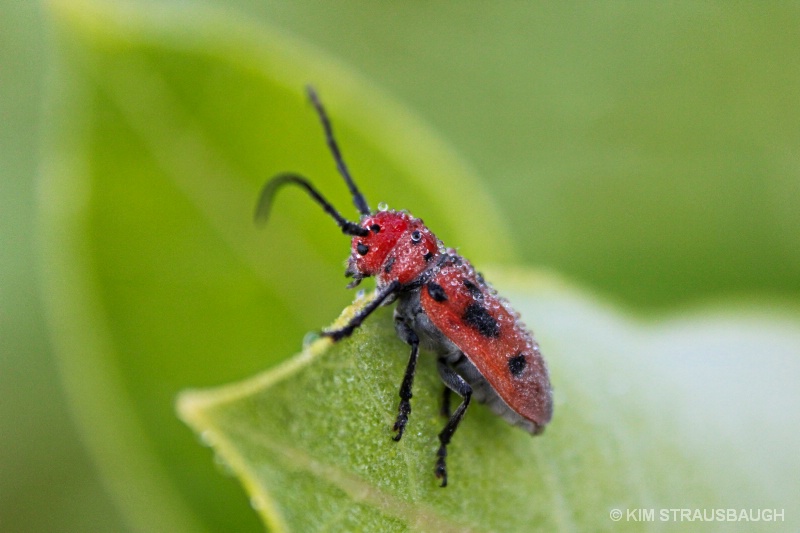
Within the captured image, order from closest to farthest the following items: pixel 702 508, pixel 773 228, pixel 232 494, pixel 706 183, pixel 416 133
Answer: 1. pixel 702 508
2. pixel 232 494
3. pixel 416 133
4. pixel 773 228
5. pixel 706 183

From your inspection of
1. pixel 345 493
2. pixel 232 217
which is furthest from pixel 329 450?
pixel 232 217

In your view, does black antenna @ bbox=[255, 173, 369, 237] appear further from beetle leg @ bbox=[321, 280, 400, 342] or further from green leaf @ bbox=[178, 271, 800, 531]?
green leaf @ bbox=[178, 271, 800, 531]

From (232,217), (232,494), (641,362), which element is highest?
(232,217)

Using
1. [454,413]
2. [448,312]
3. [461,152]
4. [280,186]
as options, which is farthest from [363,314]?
[461,152]

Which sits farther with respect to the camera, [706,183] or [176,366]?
[706,183]

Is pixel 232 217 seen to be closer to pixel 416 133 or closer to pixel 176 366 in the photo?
pixel 176 366

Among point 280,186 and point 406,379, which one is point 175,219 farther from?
point 406,379

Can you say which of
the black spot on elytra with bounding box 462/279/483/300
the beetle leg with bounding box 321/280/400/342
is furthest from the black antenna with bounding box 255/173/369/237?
the black spot on elytra with bounding box 462/279/483/300
